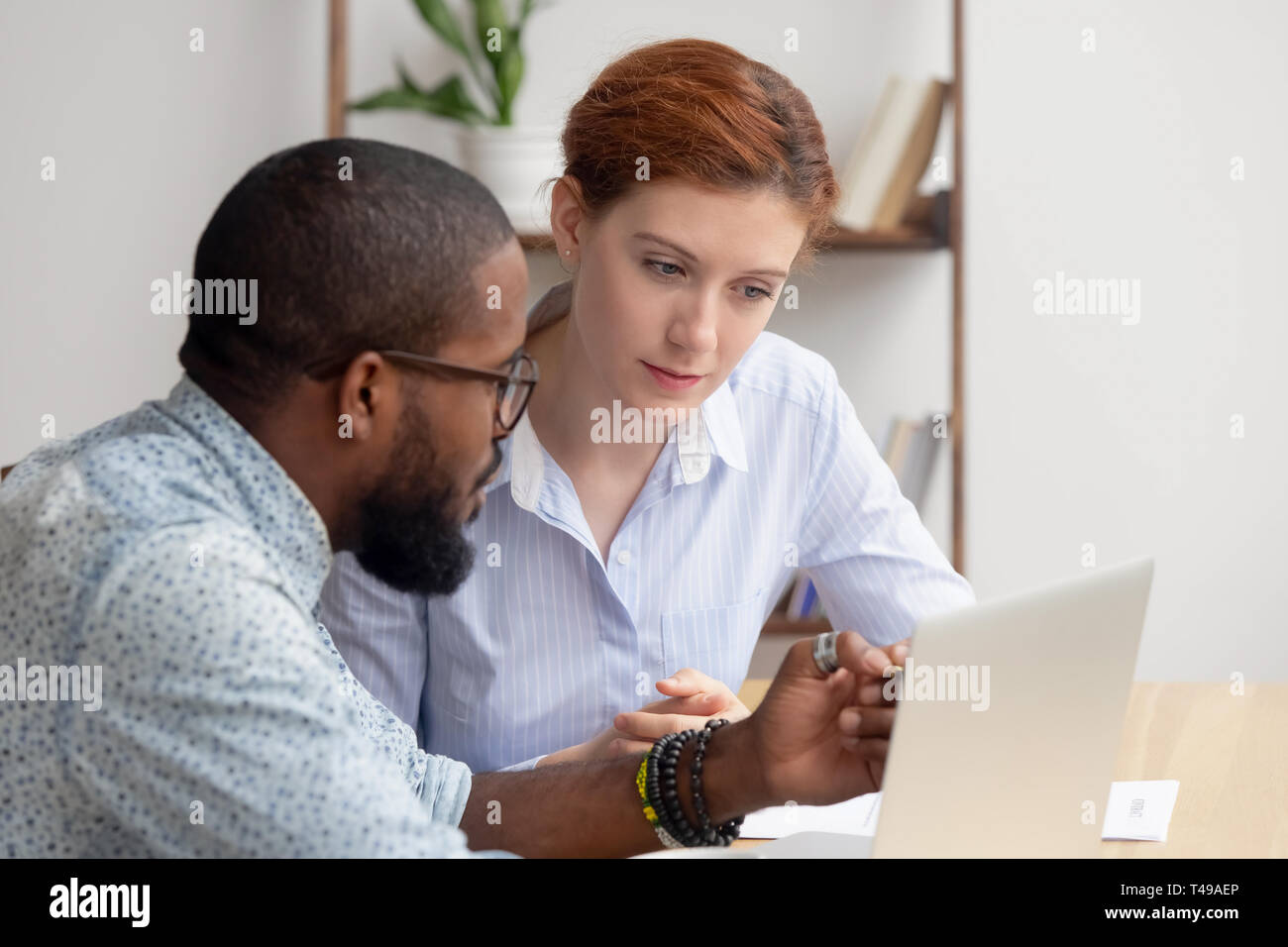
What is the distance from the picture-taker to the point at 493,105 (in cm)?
272

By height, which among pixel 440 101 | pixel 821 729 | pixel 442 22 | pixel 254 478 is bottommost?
pixel 821 729

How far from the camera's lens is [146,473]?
820 millimetres

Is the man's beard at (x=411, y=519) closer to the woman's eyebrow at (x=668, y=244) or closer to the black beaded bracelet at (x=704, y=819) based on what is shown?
the black beaded bracelet at (x=704, y=819)

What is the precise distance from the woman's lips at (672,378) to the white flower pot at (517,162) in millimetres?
1139

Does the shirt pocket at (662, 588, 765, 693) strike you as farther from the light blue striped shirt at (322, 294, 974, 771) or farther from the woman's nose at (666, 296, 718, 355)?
the woman's nose at (666, 296, 718, 355)

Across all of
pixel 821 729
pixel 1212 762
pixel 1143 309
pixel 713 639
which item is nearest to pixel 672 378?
pixel 713 639

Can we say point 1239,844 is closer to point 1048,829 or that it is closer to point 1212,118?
point 1048,829

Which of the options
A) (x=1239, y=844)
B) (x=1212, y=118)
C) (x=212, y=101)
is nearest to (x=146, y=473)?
(x=1239, y=844)

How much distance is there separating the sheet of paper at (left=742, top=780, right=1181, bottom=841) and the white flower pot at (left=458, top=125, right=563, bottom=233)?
4.90 feet

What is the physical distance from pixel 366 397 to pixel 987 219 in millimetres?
2224

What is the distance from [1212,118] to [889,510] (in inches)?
67.4

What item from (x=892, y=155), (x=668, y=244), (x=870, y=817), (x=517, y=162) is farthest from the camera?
(x=892, y=155)

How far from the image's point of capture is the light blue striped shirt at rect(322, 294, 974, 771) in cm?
147

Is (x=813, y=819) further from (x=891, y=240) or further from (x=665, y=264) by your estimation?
(x=891, y=240)
